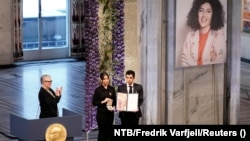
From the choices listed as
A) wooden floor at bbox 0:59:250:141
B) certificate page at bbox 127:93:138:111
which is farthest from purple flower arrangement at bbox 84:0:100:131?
certificate page at bbox 127:93:138:111

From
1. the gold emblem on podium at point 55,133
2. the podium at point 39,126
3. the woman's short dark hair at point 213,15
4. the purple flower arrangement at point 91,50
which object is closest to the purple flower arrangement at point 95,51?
the purple flower arrangement at point 91,50

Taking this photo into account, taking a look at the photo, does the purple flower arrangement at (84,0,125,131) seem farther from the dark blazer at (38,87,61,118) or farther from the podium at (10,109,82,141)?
the podium at (10,109,82,141)

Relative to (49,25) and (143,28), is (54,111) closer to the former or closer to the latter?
(143,28)

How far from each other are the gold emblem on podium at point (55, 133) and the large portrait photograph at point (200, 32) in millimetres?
2855

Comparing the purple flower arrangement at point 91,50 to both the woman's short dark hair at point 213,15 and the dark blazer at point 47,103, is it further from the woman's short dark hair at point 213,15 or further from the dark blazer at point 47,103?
the woman's short dark hair at point 213,15

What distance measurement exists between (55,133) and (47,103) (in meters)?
0.78

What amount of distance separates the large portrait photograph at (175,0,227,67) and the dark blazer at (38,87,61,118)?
243cm

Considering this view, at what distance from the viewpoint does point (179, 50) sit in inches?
526

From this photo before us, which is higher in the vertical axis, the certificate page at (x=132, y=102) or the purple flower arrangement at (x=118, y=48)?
the purple flower arrangement at (x=118, y=48)

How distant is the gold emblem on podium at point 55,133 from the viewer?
11180 mm

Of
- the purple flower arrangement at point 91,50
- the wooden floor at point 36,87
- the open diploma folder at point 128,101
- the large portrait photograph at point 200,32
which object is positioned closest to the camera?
the open diploma folder at point 128,101

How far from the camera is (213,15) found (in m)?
13.6

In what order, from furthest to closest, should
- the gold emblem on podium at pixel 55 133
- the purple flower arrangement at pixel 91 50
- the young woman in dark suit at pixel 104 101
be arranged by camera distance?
the purple flower arrangement at pixel 91 50 < the young woman in dark suit at pixel 104 101 < the gold emblem on podium at pixel 55 133

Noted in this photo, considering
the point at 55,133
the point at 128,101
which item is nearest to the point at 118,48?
the point at 128,101
